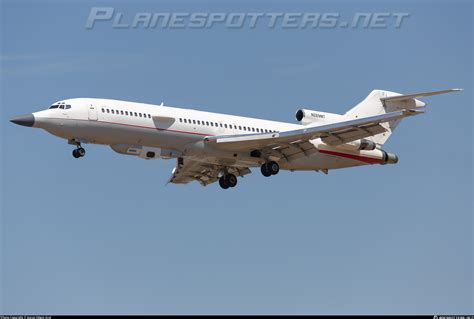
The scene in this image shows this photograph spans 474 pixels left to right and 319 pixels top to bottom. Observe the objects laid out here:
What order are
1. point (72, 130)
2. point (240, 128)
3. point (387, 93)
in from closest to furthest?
1. point (72, 130)
2. point (240, 128)
3. point (387, 93)

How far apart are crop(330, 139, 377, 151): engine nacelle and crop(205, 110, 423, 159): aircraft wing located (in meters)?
1.42

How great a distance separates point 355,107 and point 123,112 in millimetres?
12976

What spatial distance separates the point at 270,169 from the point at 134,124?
730 centimetres

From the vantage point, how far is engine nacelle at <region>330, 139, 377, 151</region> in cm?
5076

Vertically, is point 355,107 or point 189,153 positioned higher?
point 355,107

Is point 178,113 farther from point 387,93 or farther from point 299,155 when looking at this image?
point 387,93

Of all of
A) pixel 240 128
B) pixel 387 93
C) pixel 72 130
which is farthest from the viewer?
pixel 387 93

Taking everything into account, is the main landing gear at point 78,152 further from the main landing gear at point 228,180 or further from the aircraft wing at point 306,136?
the main landing gear at point 228,180

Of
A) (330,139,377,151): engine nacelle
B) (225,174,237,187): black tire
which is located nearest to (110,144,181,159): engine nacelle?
(225,174,237,187): black tire

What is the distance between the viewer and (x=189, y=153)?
47.7 meters

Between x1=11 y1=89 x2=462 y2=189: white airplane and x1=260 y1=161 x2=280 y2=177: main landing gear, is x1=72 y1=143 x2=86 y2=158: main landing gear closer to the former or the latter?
x1=11 y1=89 x2=462 y2=189: white airplane

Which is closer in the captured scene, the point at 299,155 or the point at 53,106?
the point at 53,106

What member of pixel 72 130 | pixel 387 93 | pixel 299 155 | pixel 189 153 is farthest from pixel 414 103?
pixel 72 130

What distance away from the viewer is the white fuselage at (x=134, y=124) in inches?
1784
